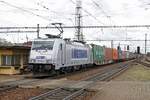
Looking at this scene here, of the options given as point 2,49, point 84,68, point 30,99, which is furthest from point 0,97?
point 84,68

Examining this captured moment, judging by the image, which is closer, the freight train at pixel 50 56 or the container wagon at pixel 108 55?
the freight train at pixel 50 56

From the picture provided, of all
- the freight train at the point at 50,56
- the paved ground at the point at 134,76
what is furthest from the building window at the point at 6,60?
the paved ground at the point at 134,76

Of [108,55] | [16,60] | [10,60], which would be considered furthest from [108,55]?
[10,60]

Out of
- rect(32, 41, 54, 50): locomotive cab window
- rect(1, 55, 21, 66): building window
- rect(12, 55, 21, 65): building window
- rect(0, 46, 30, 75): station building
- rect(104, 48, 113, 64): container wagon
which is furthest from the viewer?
rect(104, 48, 113, 64): container wagon

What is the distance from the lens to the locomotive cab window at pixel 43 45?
93.7 feet

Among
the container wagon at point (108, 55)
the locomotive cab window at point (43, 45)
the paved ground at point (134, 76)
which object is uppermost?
the locomotive cab window at point (43, 45)

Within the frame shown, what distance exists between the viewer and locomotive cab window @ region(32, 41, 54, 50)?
2855 centimetres

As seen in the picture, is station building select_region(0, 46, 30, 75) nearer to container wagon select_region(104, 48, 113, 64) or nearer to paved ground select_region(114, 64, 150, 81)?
paved ground select_region(114, 64, 150, 81)

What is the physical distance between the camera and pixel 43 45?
2881cm

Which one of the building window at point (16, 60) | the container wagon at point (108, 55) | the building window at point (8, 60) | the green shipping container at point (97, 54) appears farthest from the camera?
the container wagon at point (108, 55)

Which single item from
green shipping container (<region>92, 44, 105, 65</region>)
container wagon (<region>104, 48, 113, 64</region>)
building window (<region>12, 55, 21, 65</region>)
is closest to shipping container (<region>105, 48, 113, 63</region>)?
container wagon (<region>104, 48, 113, 64</region>)

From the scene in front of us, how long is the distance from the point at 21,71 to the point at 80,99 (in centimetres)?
1775

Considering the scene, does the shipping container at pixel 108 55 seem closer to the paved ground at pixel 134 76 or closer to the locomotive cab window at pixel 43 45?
the paved ground at pixel 134 76

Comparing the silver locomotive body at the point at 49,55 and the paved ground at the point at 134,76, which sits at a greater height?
the silver locomotive body at the point at 49,55
